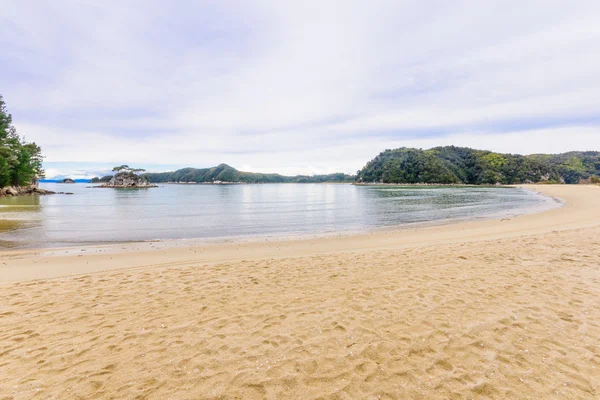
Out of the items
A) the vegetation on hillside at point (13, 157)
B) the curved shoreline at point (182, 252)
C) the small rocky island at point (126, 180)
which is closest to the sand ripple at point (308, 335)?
the curved shoreline at point (182, 252)

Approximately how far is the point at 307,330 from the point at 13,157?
9165 centimetres

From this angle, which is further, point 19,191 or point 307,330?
point 19,191

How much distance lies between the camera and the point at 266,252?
45.2 feet

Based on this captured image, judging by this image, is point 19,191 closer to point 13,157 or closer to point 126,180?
point 13,157

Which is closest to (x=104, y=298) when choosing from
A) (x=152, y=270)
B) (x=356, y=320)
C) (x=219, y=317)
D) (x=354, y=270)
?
(x=152, y=270)

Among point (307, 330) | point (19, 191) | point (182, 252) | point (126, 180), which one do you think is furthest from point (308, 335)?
point (126, 180)

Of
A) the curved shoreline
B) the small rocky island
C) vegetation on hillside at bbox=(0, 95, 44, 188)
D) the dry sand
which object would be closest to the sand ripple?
the dry sand

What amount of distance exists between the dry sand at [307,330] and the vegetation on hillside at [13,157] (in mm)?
77008

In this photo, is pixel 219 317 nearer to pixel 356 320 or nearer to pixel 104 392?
pixel 104 392

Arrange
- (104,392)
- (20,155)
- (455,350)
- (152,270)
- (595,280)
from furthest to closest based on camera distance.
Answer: (20,155)
(152,270)
(595,280)
(455,350)
(104,392)

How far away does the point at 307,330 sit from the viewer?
18.0 ft

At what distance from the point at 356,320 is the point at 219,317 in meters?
3.07

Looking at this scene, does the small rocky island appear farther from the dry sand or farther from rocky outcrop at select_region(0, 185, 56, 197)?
the dry sand

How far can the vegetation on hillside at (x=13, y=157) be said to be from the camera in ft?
204
